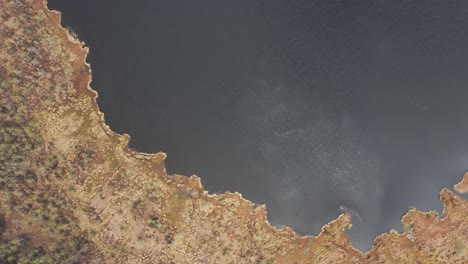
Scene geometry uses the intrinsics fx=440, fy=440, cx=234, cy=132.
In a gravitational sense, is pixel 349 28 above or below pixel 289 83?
above

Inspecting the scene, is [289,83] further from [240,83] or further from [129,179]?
[129,179]

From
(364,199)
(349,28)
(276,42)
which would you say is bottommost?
(364,199)


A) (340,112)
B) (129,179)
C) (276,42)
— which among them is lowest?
(129,179)

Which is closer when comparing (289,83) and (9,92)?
(9,92)

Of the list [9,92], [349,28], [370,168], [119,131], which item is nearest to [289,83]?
[349,28]

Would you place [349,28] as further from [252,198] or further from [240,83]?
[252,198]

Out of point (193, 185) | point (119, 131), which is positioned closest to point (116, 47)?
point (119, 131)
